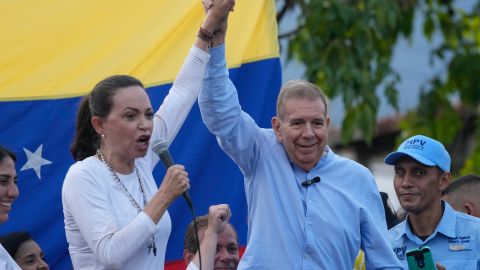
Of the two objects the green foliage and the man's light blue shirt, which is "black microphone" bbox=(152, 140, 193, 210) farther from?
the green foliage

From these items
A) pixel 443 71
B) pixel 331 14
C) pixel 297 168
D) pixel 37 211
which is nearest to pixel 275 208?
pixel 297 168

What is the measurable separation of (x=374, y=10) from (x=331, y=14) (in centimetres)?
35

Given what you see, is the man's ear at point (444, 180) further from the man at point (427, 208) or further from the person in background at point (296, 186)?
the person in background at point (296, 186)

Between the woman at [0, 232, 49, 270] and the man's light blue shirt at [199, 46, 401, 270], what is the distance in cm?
123

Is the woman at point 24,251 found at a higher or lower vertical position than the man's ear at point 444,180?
lower

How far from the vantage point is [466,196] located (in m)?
6.69

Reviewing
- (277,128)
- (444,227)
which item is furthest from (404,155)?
(277,128)

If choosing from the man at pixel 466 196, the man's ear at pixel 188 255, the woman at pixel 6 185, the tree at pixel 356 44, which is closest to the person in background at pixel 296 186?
the man's ear at pixel 188 255

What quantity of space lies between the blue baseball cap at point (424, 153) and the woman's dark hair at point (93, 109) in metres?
1.48

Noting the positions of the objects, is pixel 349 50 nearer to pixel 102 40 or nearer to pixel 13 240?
pixel 102 40

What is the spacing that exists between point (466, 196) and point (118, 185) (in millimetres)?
2600

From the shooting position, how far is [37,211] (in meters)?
6.01

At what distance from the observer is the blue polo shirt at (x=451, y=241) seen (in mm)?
5605

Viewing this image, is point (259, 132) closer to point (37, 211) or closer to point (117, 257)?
point (117, 257)
